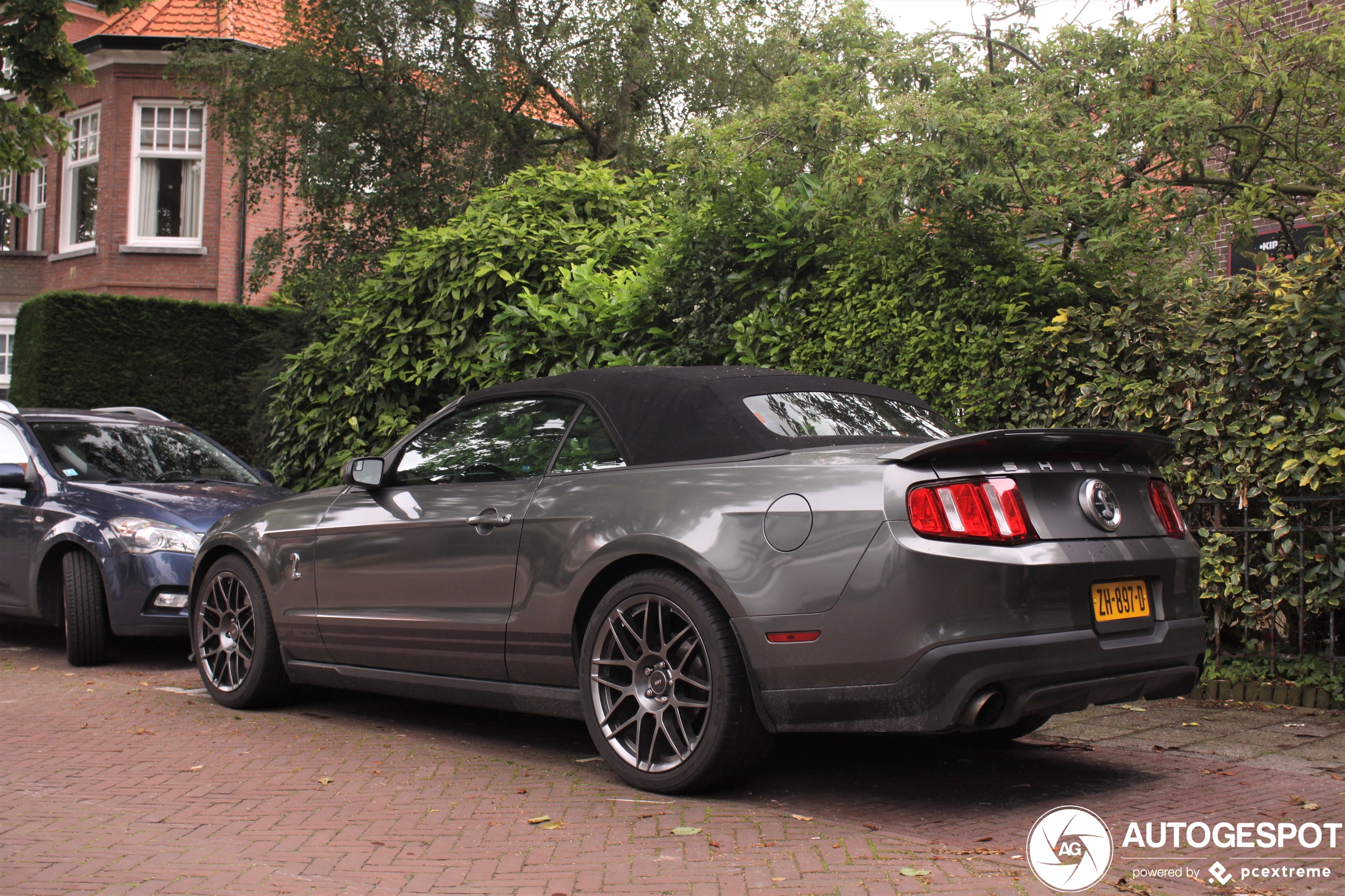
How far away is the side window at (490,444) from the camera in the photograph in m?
5.16

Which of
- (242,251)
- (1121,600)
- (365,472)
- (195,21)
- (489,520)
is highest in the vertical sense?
(195,21)

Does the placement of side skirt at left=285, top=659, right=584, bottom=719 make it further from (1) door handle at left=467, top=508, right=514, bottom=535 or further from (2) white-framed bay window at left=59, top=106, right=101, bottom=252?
(2) white-framed bay window at left=59, top=106, right=101, bottom=252

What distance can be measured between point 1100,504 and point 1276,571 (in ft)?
7.71

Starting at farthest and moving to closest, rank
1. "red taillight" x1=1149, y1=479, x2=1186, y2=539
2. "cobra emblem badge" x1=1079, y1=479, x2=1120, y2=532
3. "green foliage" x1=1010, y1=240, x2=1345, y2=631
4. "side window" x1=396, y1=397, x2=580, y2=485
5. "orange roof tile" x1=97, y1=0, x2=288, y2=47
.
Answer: "orange roof tile" x1=97, y1=0, x2=288, y2=47 < "green foliage" x1=1010, y1=240, x2=1345, y2=631 < "side window" x1=396, y1=397, x2=580, y2=485 < "red taillight" x1=1149, y1=479, x2=1186, y2=539 < "cobra emblem badge" x1=1079, y1=479, x2=1120, y2=532

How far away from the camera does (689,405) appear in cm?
484

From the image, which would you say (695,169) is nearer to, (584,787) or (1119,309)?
(1119,309)

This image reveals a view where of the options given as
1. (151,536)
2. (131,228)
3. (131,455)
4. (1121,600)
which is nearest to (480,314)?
(131,455)

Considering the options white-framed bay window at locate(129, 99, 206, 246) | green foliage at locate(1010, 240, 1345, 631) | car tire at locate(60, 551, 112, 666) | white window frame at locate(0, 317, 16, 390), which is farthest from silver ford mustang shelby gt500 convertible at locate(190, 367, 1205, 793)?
white window frame at locate(0, 317, 16, 390)

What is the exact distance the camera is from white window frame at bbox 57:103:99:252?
24.6 meters

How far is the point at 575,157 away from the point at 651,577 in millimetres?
17743

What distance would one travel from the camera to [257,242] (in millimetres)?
19016

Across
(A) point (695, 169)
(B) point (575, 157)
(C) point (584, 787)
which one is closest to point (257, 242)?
(B) point (575, 157)

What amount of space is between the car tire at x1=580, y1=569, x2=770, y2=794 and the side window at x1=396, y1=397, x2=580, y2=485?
0.88 meters

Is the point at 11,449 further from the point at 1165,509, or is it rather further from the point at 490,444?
the point at 1165,509
